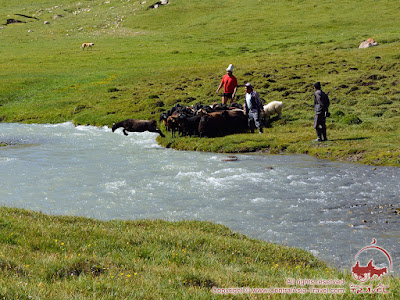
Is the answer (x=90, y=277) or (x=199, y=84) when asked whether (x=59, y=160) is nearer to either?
(x=90, y=277)

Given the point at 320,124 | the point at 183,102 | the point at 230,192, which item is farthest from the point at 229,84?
the point at 230,192

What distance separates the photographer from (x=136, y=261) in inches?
313

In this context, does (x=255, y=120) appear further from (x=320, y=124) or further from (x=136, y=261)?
(x=136, y=261)

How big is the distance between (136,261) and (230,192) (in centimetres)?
805

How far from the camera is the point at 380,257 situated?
10008 millimetres

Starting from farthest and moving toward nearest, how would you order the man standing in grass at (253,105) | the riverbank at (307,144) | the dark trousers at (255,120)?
the dark trousers at (255,120) < the man standing in grass at (253,105) < the riverbank at (307,144)

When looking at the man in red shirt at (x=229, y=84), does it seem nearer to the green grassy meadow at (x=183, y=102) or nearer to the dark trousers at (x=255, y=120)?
the dark trousers at (x=255, y=120)

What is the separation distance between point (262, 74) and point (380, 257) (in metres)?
34.5

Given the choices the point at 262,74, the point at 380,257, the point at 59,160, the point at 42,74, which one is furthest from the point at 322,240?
the point at 42,74

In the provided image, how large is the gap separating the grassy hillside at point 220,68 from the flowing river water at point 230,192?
116 inches

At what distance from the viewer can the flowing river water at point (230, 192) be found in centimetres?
1175

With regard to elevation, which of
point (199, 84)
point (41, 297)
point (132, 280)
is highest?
→ point (41, 297)

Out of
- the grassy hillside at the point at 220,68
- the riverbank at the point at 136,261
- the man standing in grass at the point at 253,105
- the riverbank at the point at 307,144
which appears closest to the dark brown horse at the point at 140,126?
the riverbank at the point at 307,144

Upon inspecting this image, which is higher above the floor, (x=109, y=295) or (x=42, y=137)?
(x=109, y=295)
